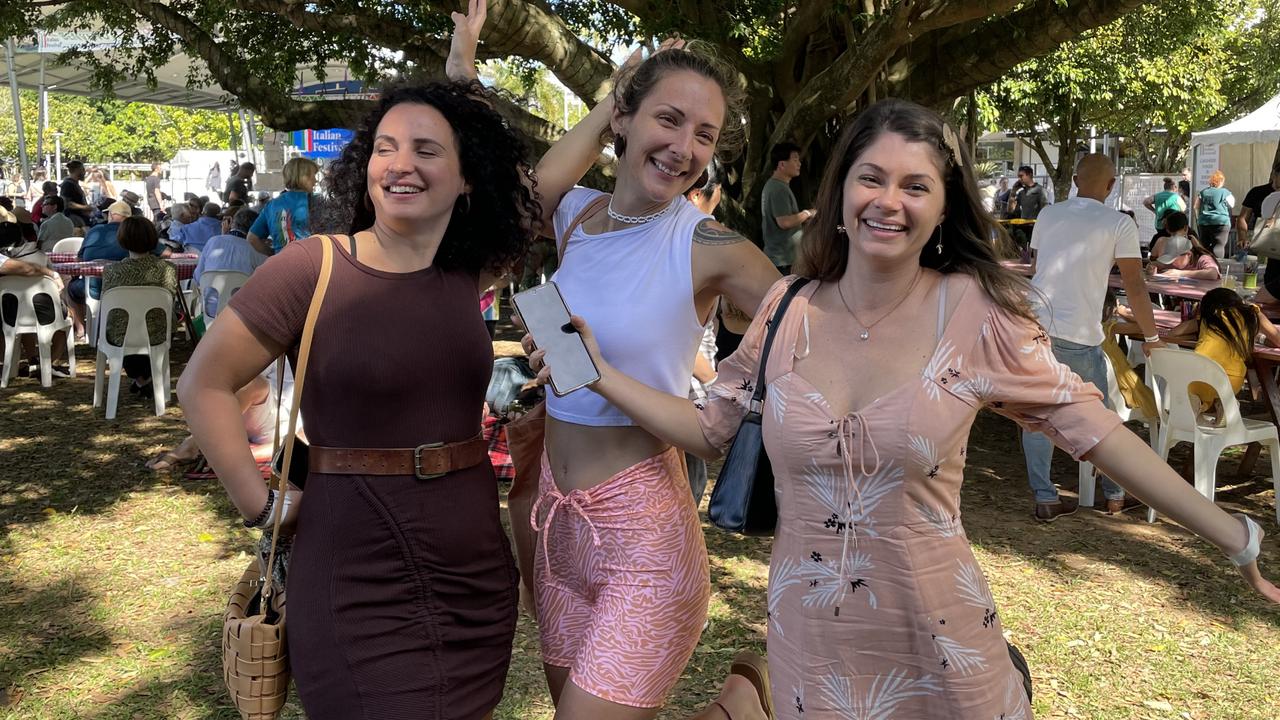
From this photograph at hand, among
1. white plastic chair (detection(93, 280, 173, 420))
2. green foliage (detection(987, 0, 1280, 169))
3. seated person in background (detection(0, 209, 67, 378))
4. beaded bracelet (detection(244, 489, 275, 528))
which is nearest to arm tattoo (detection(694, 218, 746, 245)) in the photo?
beaded bracelet (detection(244, 489, 275, 528))

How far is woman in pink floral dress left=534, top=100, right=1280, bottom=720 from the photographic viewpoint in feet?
6.22

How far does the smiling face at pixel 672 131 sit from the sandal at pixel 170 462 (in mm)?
5696

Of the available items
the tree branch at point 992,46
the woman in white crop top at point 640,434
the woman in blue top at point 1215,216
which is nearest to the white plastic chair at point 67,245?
the tree branch at point 992,46

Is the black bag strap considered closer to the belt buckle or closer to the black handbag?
the black handbag

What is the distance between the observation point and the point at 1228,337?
19.8ft

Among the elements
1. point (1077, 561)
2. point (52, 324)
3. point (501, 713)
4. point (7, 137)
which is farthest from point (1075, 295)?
point (7, 137)

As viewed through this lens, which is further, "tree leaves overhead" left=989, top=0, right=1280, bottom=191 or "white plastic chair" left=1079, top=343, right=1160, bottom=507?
"tree leaves overhead" left=989, top=0, right=1280, bottom=191

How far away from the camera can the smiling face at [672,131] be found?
7.57ft

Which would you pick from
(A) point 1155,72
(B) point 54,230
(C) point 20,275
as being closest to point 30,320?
(C) point 20,275

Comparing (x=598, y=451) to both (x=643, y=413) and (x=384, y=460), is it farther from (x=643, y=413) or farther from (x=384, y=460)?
(x=384, y=460)

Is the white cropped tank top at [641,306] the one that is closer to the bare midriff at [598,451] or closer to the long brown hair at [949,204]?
the bare midriff at [598,451]

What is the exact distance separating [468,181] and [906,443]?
1.08m

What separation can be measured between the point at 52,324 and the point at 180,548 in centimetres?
539

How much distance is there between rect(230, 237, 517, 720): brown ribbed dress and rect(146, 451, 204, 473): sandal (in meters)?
5.53
